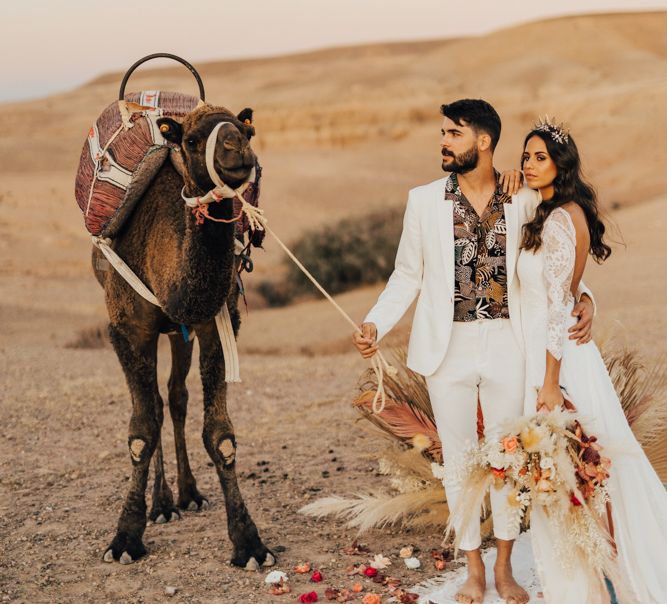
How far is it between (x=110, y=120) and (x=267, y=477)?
282cm

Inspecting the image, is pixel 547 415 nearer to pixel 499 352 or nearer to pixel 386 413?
pixel 499 352

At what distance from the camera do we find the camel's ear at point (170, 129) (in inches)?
200

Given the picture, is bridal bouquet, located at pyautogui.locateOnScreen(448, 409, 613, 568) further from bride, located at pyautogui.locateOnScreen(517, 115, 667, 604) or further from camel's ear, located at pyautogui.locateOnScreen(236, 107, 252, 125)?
camel's ear, located at pyautogui.locateOnScreen(236, 107, 252, 125)

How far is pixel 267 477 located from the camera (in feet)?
24.5

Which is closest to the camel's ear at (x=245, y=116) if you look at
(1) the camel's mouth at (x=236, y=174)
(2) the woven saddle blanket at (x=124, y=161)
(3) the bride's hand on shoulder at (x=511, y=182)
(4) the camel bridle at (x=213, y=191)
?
(4) the camel bridle at (x=213, y=191)

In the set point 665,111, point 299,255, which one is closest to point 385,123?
point 665,111

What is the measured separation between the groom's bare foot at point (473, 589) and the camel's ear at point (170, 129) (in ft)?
8.53

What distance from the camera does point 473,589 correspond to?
16.1 ft

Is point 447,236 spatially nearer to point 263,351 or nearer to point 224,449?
point 224,449

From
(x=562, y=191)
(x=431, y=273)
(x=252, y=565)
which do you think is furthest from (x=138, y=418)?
(x=562, y=191)

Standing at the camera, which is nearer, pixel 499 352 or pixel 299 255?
pixel 499 352

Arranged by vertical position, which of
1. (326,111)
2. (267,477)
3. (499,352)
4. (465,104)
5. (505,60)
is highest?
(505,60)

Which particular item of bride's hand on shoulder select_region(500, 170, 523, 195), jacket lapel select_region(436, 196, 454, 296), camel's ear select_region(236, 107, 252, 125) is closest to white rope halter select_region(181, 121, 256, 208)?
camel's ear select_region(236, 107, 252, 125)

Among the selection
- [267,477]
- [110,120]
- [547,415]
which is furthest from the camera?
[267,477]
